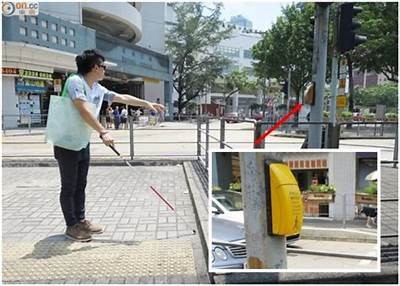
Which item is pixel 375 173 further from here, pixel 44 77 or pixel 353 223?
pixel 44 77

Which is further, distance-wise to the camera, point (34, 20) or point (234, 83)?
point (234, 83)

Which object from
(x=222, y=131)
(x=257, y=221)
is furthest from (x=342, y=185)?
(x=222, y=131)

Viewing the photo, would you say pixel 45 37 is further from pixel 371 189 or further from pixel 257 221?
pixel 371 189

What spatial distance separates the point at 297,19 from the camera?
28422 millimetres

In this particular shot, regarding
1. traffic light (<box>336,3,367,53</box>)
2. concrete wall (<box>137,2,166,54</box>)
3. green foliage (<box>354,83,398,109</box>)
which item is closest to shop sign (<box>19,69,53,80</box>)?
traffic light (<box>336,3,367,53</box>)

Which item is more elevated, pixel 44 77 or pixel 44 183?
pixel 44 77

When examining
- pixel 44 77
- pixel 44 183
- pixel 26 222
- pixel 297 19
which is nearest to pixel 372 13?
pixel 297 19

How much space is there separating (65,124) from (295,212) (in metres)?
2.18

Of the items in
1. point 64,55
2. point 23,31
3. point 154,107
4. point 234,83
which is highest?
point 234,83

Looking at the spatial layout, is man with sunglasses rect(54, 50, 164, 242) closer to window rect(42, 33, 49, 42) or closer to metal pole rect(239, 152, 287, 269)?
metal pole rect(239, 152, 287, 269)

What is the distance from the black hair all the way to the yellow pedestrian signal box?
1981mm

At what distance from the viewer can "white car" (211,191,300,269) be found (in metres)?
2.68

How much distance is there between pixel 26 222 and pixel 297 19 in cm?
2726

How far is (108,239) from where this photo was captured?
153 inches
